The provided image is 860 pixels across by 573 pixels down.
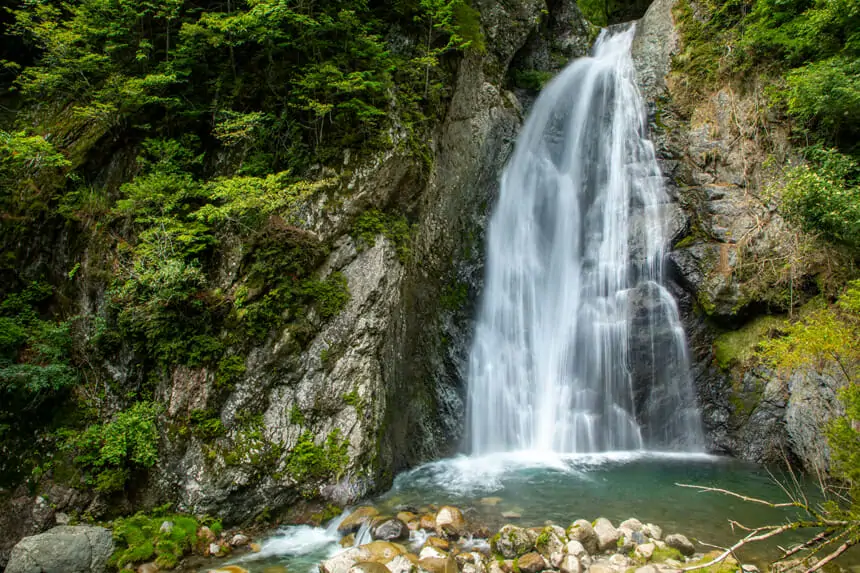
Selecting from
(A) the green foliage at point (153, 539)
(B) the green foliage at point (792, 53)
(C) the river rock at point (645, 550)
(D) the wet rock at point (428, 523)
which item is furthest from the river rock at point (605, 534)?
(B) the green foliage at point (792, 53)

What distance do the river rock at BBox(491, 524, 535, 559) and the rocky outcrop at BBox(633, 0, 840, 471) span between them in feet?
19.4

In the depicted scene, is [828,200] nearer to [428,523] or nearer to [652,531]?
[652,531]

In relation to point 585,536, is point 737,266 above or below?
above

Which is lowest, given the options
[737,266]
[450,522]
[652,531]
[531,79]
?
[652,531]

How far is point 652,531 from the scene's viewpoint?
688 centimetres

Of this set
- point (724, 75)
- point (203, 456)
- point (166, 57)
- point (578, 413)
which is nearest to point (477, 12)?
point (724, 75)

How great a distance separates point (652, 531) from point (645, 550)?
23.4 inches

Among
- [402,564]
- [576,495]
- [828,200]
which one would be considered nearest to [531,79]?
[828,200]

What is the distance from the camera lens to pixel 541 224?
13461 mm

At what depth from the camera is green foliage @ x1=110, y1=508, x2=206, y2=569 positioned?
6215 millimetres

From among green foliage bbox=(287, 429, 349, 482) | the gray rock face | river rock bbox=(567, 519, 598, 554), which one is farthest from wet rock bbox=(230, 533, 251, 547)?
river rock bbox=(567, 519, 598, 554)

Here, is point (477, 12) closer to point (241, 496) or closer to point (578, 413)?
point (578, 413)

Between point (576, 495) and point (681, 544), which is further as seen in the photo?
point (576, 495)

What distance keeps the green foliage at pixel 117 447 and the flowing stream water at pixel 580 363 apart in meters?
2.27
